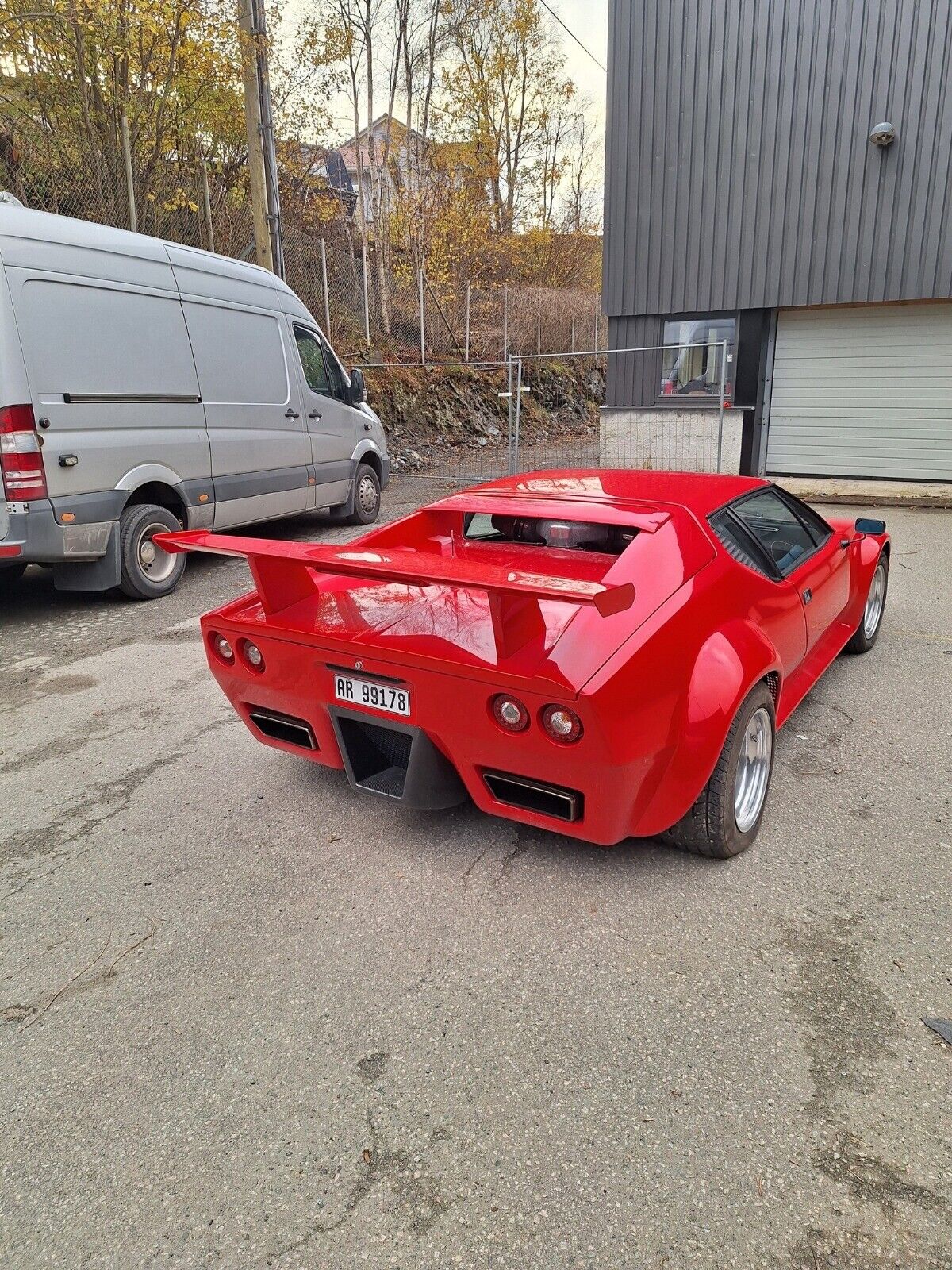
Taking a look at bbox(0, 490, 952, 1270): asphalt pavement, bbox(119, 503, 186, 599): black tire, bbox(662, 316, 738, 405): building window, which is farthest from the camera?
bbox(662, 316, 738, 405): building window

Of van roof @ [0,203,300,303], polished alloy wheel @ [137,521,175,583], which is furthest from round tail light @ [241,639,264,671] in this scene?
van roof @ [0,203,300,303]

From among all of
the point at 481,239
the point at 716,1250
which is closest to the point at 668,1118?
the point at 716,1250

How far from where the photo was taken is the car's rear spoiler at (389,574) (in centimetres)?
198

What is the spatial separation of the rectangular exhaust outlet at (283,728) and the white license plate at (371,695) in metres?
0.31

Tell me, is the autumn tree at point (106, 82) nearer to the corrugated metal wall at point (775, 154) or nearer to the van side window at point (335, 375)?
the van side window at point (335, 375)

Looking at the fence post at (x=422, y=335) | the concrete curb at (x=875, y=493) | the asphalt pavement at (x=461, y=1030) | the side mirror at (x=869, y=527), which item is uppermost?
the fence post at (x=422, y=335)

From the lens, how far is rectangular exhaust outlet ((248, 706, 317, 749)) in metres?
2.99

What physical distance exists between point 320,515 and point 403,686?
7831 millimetres

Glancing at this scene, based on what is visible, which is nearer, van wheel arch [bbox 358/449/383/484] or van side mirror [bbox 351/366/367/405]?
van side mirror [bbox 351/366/367/405]

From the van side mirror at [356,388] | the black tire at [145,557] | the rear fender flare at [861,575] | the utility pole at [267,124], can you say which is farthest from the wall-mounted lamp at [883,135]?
the black tire at [145,557]

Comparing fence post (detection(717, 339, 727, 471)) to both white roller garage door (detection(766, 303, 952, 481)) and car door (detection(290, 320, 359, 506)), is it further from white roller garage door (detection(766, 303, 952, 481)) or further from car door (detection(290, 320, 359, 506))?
car door (detection(290, 320, 359, 506))

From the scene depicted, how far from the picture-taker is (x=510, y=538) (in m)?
3.46

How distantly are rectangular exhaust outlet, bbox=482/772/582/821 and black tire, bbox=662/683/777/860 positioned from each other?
0.49 meters

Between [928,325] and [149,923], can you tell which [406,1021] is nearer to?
[149,923]
